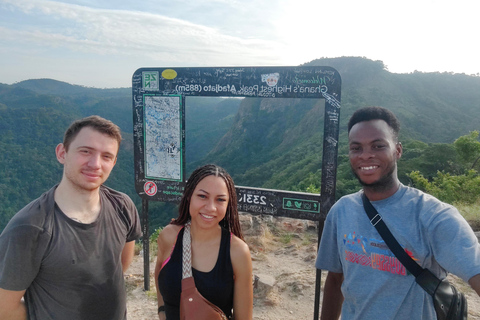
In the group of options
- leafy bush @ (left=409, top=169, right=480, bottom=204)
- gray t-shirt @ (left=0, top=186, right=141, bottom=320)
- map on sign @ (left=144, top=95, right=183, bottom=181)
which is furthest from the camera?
leafy bush @ (left=409, top=169, right=480, bottom=204)

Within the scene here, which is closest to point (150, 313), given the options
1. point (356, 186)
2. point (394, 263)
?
point (394, 263)

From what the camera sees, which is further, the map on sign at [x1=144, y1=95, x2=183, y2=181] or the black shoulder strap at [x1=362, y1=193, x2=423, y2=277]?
the map on sign at [x1=144, y1=95, x2=183, y2=181]

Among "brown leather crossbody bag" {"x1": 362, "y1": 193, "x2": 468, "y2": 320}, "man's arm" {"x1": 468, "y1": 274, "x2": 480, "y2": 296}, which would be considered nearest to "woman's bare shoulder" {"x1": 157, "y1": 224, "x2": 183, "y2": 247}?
"brown leather crossbody bag" {"x1": 362, "y1": 193, "x2": 468, "y2": 320}

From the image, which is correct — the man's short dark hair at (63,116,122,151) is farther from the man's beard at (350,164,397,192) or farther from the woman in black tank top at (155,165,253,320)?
the man's beard at (350,164,397,192)

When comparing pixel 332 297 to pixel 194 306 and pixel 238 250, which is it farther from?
pixel 194 306

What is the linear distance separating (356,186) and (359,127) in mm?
13596

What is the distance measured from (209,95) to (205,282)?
232cm

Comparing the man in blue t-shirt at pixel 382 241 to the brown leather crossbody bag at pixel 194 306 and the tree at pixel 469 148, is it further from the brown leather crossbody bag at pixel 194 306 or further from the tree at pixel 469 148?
the tree at pixel 469 148

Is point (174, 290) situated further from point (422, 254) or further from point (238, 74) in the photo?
point (238, 74)

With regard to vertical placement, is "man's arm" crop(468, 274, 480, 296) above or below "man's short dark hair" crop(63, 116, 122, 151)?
below

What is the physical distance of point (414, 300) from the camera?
142cm

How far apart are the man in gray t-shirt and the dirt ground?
2.01m

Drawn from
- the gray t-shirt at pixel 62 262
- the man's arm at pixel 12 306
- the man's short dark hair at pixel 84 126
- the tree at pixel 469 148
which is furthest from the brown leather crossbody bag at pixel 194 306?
the tree at pixel 469 148

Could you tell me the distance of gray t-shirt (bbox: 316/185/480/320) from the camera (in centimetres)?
132
